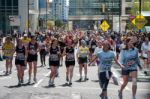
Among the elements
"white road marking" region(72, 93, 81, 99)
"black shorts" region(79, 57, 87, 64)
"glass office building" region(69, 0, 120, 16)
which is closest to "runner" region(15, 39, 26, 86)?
"black shorts" region(79, 57, 87, 64)

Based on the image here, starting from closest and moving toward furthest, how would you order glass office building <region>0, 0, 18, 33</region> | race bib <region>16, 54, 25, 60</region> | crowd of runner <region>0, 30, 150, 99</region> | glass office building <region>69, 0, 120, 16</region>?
crowd of runner <region>0, 30, 150, 99</region>
race bib <region>16, 54, 25, 60</region>
glass office building <region>0, 0, 18, 33</region>
glass office building <region>69, 0, 120, 16</region>

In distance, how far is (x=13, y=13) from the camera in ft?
301

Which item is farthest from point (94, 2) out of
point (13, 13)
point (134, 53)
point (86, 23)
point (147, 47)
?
point (134, 53)

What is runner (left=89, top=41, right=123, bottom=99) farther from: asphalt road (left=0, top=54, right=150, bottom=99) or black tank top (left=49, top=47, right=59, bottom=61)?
black tank top (left=49, top=47, right=59, bottom=61)

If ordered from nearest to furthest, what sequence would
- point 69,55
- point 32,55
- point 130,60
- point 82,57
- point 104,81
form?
point 104,81
point 130,60
point 69,55
point 32,55
point 82,57

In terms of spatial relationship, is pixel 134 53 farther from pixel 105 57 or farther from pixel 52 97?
pixel 52 97

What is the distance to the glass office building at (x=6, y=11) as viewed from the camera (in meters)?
90.0

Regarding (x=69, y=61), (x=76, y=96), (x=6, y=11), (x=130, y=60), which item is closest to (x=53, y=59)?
(x=69, y=61)

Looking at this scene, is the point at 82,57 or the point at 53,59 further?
the point at 82,57

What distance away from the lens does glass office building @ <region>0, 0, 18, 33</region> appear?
9000 centimetres

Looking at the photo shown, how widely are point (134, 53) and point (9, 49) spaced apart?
9.50 meters

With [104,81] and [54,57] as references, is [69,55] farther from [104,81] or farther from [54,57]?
[104,81]

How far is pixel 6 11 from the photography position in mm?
90688

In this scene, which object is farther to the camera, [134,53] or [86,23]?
[86,23]
